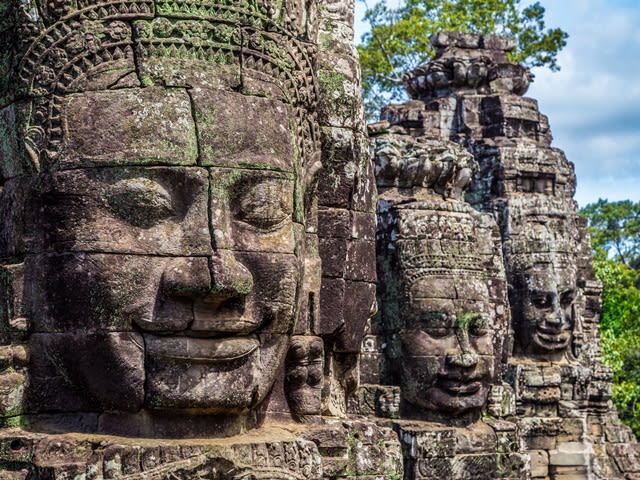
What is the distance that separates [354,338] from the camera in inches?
258

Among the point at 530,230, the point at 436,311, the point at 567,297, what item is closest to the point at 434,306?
the point at 436,311

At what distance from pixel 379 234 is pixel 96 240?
7380mm

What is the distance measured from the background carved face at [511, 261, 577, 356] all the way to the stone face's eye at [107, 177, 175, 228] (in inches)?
492

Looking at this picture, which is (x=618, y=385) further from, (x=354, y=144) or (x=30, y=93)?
(x=30, y=93)

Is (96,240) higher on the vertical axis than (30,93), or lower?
lower

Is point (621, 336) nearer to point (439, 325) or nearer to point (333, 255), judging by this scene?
point (439, 325)

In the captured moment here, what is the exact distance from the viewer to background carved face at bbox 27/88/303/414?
517 centimetres

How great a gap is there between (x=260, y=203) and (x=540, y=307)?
12.5 m

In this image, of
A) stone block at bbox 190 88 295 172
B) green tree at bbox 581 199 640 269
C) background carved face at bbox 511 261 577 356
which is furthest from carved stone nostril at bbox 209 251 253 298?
green tree at bbox 581 199 640 269

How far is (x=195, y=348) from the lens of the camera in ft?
17.2

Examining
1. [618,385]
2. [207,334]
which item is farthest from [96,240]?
[618,385]

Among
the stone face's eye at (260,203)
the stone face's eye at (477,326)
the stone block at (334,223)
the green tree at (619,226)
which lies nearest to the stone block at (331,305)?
the stone block at (334,223)

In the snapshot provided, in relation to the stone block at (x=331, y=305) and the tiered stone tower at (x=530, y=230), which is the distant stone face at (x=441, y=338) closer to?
the tiered stone tower at (x=530, y=230)

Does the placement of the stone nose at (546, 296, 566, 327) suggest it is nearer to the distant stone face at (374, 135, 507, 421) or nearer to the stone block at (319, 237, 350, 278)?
the distant stone face at (374, 135, 507, 421)
